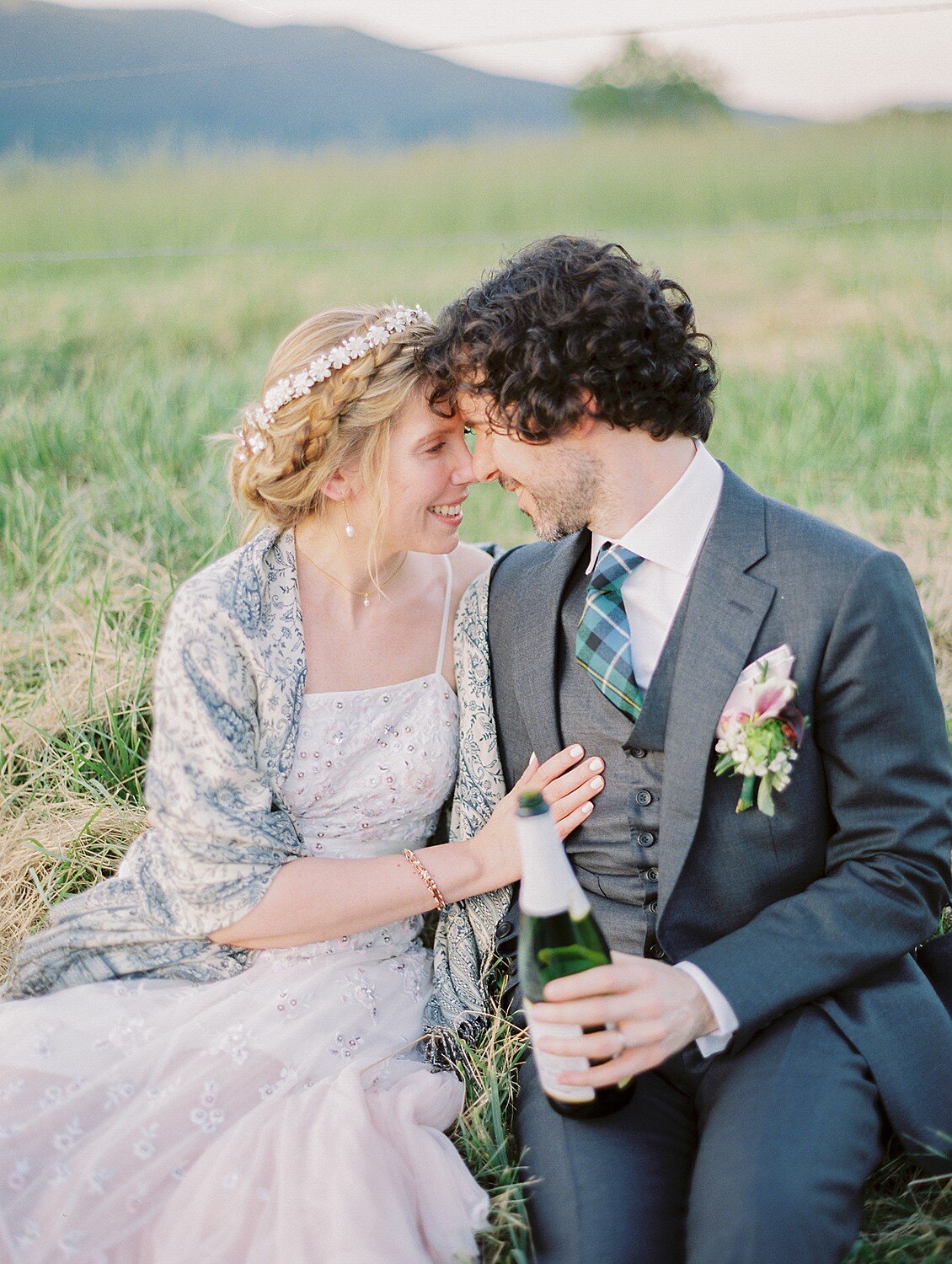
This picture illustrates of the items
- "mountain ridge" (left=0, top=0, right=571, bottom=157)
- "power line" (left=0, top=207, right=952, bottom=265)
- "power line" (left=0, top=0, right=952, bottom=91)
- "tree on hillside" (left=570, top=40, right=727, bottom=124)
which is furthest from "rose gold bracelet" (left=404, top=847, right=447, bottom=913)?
"tree on hillside" (left=570, top=40, right=727, bottom=124)

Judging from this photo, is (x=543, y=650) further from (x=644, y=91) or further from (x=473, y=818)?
(x=644, y=91)

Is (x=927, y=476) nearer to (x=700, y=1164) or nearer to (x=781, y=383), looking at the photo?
(x=781, y=383)

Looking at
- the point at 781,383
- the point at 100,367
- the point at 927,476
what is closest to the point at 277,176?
the point at 100,367

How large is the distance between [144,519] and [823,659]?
3158 mm

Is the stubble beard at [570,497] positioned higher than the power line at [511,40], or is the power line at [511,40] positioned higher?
the power line at [511,40]

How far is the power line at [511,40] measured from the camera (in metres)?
5.61

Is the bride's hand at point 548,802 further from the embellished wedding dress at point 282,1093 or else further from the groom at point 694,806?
the embellished wedding dress at point 282,1093

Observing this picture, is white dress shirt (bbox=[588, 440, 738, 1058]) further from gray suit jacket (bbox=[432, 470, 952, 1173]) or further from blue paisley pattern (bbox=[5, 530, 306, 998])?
blue paisley pattern (bbox=[5, 530, 306, 998])

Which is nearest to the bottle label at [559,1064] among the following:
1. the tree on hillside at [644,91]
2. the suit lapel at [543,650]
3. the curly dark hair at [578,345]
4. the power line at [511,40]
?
the suit lapel at [543,650]

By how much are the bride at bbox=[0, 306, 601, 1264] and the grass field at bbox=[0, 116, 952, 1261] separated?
32cm

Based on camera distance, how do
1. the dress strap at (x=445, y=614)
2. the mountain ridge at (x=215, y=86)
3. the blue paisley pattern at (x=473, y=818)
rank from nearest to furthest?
the blue paisley pattern at (x=473, y=818) < the dress strap at (x=445, y=614) < the mountain ridge at (x=215, y=86)

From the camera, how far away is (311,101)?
282 inches

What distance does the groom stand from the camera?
200 centimetres

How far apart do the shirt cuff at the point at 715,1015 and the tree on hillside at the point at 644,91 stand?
6.76m
